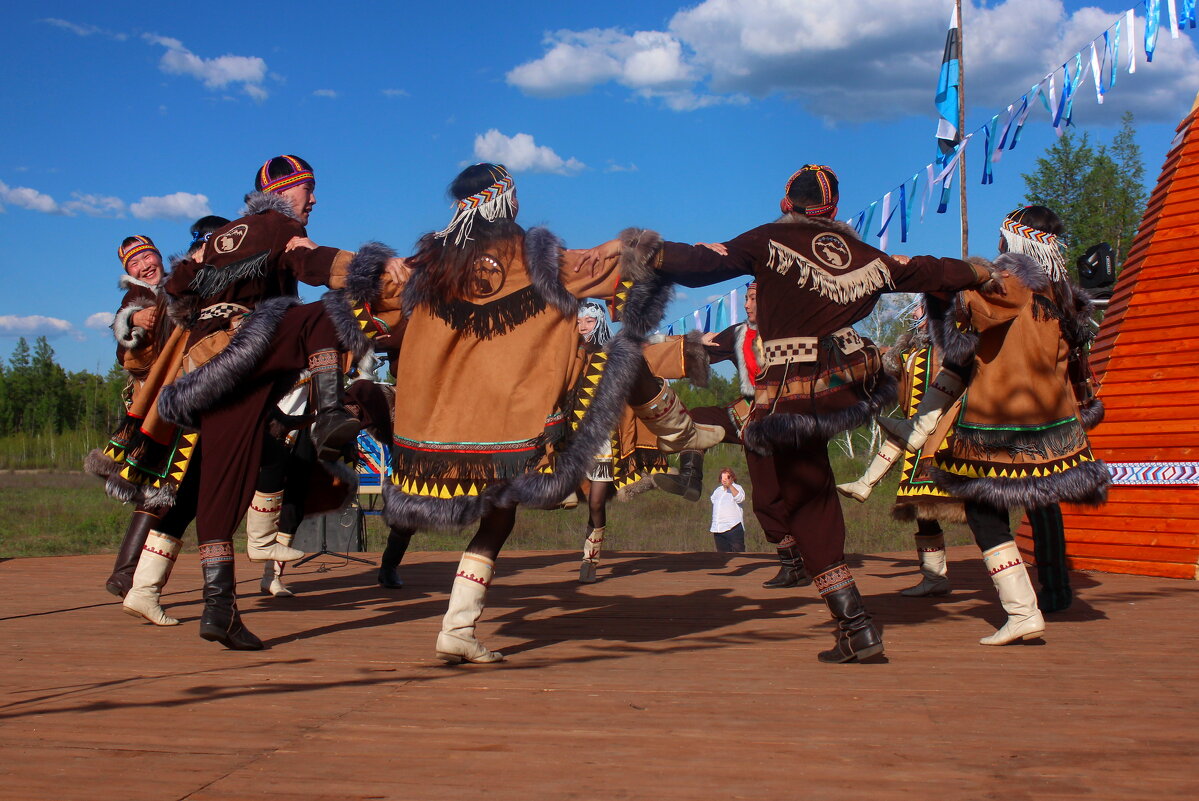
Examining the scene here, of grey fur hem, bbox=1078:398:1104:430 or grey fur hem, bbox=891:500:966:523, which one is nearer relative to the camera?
grey fur hem, bbox=1078:398:1104:430

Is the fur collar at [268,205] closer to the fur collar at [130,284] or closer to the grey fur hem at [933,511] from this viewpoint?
the fur collar at [130,284]

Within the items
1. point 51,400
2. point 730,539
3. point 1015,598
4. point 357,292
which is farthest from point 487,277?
point 51,400

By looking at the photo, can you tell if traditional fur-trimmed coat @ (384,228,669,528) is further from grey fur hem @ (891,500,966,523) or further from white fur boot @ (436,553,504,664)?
grey fur hem @ (891,500,966,523)

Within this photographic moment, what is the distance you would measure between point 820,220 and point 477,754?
95.5 inches

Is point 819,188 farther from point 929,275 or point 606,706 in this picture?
point 606,706

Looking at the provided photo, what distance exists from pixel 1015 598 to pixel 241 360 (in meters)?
3.26

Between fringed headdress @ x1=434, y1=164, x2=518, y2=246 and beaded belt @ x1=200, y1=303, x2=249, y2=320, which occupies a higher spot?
fringed headdress @ x1=434, y1=164, x2=518, y2=246

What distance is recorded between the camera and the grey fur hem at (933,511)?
5332 millimetres

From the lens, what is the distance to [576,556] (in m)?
8.27

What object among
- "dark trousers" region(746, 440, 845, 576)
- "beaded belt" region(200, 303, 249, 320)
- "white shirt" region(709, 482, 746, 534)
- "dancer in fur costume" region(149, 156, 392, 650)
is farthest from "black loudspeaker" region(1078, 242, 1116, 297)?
"white shirt" region(709, 482, 746, 534)

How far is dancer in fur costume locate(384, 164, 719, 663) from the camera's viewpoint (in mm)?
3709

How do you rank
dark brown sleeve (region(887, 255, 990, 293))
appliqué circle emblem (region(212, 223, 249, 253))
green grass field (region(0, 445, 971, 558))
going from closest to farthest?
1. dark brown sleeve (region(887, 255, 990, 293))
2. appliqué circle emblem (region(212, 223, 249, 253))
3. green grass field (region(0, 445, 971, 558))

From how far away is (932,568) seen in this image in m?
5.68

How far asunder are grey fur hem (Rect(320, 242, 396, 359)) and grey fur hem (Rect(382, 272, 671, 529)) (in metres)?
0.61
